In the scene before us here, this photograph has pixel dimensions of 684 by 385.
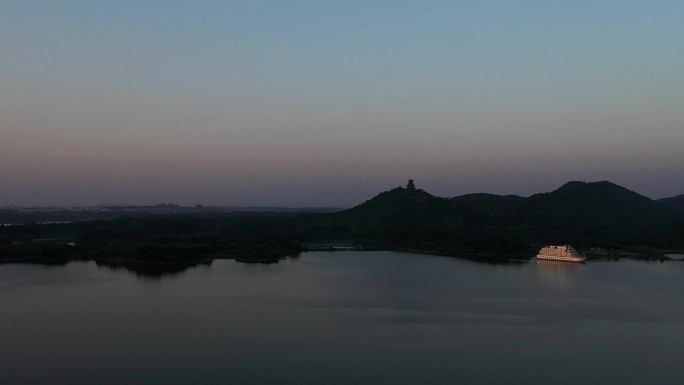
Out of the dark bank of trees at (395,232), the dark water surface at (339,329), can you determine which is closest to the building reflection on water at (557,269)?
the dark water surface at (339,329)

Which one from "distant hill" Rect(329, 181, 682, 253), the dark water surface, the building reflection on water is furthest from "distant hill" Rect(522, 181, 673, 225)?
the dark water surface

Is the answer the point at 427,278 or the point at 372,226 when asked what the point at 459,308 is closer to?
the point at 427,278

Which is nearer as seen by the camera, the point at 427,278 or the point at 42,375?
the point at 42,375

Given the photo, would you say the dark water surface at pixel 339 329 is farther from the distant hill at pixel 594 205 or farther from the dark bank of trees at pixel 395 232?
the distant hill at pixel 594 205

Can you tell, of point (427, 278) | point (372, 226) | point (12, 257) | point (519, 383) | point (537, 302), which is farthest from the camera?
point (372, 226)

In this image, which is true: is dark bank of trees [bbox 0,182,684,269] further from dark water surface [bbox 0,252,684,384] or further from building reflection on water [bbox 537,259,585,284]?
dark water surface [bbox 0,252,684,384]

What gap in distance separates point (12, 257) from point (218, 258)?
18.8ft

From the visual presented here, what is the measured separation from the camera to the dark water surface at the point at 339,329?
21.9 feet

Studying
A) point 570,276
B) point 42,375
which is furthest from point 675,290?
point 42,375

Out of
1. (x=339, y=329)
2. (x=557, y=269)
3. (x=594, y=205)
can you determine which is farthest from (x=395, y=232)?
(x=594, y=205)

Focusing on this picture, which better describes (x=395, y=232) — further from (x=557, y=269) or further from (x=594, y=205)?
(x=594, y=205)

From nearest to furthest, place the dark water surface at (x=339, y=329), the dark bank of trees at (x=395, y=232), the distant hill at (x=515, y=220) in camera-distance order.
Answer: the dark water surface at (x=339, y=329) → the dark bank of trees at (x=395, y=232) → the distant hill at (x=515, y=220)

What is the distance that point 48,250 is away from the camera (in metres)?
17.2

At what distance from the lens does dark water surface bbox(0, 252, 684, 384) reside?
667 cm
